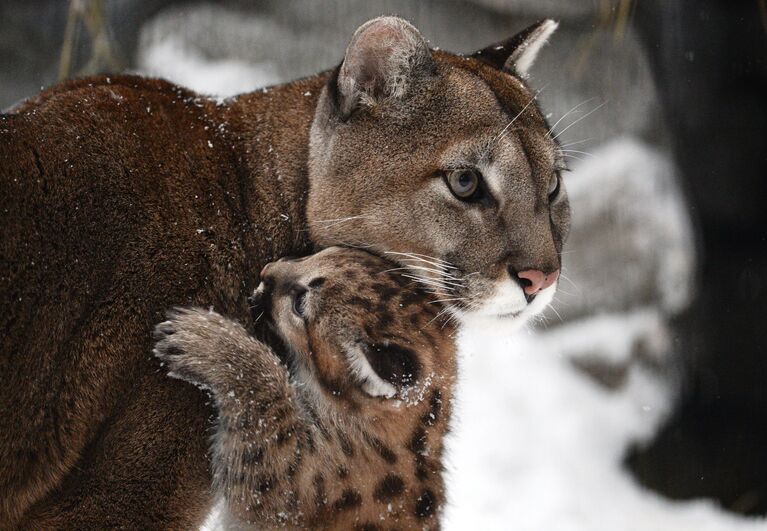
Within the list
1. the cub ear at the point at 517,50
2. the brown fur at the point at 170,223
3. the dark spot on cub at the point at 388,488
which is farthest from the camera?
the cub ear at the point at 517,50

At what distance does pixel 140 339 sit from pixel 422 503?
55.1 inches

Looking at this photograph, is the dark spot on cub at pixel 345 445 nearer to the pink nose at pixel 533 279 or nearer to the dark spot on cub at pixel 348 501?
the dark spot on cub at pixel 348 501

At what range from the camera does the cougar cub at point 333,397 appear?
3975 millimetres

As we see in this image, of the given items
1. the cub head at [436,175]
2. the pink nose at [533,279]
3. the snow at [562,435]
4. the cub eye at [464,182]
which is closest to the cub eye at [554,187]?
the cub head at [436,175]

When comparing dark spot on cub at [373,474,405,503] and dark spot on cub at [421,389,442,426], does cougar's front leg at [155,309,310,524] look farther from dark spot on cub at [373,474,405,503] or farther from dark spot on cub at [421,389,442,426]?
dark spot on cub at [421,389,442,426]

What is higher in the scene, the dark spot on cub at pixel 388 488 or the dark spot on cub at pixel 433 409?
the dark spot on cub at pixel 433 409

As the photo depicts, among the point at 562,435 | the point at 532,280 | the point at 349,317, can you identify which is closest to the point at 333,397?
the point at 349,317

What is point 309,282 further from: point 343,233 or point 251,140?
point 251,140

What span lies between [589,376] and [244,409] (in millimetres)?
4050

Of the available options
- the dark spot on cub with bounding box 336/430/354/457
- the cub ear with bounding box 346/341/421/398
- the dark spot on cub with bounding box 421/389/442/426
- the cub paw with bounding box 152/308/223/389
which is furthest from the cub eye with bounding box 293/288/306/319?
the dark spot on cub with bounding box 421/389/442/426

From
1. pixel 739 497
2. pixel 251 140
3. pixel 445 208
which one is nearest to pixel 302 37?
pixel 251 140

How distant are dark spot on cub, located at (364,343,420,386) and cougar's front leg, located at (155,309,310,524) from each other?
1.35 feet

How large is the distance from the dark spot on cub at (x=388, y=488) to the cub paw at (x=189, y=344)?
857mm

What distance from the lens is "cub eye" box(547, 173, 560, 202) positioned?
4.52 metres
